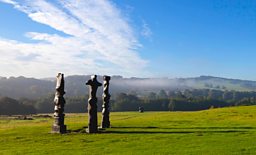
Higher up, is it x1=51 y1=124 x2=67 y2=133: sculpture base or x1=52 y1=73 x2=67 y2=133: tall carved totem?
x1=52 y1=73 x2=67 y2=133: tall carved totem

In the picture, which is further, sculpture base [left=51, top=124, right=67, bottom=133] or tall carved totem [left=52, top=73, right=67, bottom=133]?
tall carved totem [left=52, top=73, right=67, bottom=133]

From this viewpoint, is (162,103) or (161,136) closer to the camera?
(161,136)

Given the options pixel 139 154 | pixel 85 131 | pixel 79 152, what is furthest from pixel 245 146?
pixel 85 131

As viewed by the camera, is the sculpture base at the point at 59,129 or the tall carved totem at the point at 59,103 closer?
the sculpture base at the point at 59,129

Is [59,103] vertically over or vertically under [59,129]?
over

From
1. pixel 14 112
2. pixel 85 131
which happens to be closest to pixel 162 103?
pixel 14 112

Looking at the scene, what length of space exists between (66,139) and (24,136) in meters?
4.53

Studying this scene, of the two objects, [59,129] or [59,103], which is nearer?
[59,129]

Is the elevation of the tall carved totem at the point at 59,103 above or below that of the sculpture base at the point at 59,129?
above

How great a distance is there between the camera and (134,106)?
16312 centimetres

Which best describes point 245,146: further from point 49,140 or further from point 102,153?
point 49,140

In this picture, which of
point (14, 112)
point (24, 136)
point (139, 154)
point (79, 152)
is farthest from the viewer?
point (14, 112)

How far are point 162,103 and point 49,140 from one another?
133 metres

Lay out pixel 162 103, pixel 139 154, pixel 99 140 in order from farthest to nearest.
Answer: pixel 162 103 < pixel 99 140 < pixel 139 154
